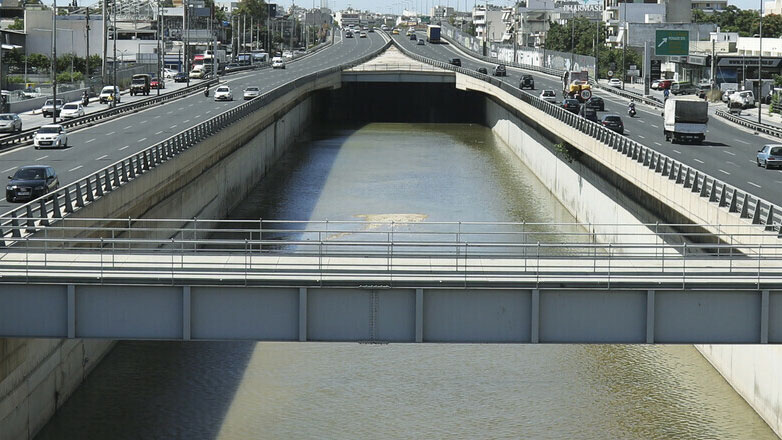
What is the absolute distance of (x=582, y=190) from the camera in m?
74.6

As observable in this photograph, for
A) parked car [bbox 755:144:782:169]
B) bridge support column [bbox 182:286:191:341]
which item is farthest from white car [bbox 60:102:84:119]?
bridge support column [bbox 182:286:191:341]

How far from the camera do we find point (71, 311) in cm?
2708

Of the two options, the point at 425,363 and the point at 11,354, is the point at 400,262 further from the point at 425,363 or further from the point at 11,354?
the point at 425,363

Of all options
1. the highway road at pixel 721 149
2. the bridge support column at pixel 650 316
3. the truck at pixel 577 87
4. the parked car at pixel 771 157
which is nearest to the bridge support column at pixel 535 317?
the bridge support column at pixel 650 316

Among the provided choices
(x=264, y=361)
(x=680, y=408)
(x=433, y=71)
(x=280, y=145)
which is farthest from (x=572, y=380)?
(x=433, y=71)

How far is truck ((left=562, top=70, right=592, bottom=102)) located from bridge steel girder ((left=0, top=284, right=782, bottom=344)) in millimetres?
75723

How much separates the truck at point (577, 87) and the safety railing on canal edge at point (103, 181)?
29735 millimetres

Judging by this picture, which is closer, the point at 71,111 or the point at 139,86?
the point at 71,111

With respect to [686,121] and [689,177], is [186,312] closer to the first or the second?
[689,177]

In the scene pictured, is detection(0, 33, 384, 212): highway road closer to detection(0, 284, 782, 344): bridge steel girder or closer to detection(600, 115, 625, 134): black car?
detection(0, 284, 782, 344): bridge steel girder

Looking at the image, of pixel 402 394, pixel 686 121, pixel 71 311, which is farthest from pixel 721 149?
pixel 71 311

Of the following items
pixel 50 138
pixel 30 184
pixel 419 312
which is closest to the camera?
pixel 419 312

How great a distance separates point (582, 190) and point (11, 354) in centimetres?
4838

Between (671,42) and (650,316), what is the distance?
127738 millimetres
